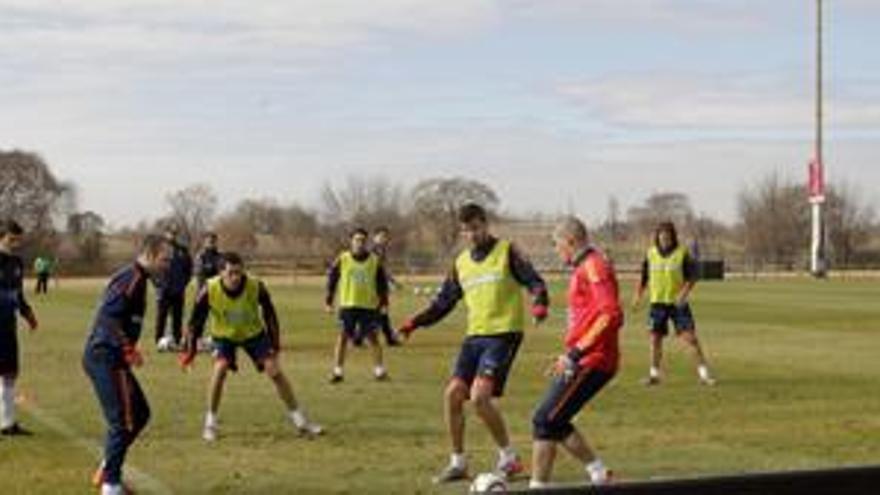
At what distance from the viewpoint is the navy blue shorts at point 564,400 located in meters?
10.0

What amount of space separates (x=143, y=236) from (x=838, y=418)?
7.67 metres

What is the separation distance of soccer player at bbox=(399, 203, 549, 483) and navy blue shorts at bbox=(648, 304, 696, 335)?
7.74 meters

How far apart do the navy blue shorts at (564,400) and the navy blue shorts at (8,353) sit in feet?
20.9

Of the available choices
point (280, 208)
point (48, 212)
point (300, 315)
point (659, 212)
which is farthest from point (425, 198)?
point (300, 315)

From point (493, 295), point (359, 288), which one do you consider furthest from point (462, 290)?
point (359, 288)

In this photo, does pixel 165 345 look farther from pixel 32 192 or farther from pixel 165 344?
pixel 32 192

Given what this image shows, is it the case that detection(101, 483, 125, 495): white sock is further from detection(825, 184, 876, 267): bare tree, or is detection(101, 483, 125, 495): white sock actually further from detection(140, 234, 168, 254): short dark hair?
detection(825, 184, 876, 267): bare tree

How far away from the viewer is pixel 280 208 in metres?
135

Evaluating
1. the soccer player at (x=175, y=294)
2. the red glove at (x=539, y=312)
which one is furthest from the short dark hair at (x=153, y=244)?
the soccer player at (x=175, y=294)

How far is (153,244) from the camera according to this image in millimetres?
10742

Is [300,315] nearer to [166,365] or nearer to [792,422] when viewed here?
[166,365]

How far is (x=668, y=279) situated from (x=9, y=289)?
858cm

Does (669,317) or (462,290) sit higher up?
(462,290)

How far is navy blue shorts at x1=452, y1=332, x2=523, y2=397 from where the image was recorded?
11422 mm
